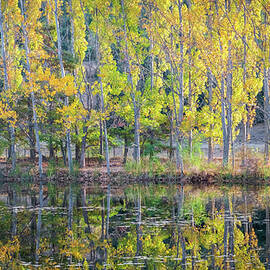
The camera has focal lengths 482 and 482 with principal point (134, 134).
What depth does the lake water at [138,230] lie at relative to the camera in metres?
7.80

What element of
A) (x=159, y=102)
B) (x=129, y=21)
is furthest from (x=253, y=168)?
(x=129, y=21)

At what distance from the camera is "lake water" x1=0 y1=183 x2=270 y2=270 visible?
7.80 m

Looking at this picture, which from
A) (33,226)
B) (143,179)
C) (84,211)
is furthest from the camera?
(143,179)

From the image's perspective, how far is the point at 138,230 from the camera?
33.7 ft

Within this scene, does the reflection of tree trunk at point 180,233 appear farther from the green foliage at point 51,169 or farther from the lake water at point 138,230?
the green foliage at point 51,169

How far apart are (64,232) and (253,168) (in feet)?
37.4

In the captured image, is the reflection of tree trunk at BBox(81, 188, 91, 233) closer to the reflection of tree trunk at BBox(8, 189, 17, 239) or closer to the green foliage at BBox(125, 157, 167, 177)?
the reflection of tree trunk at BBox(8, 189, 17, 239)

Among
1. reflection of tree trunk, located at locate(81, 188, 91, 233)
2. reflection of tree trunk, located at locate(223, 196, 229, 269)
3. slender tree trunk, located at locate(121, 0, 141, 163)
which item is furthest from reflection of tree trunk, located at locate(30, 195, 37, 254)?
slender tree trunk, located at locate(121, 0, 141, 163)

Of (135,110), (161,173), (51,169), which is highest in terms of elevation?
(135,110)

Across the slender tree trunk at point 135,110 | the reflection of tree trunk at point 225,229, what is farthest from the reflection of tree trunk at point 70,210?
the slender tree trunk at point 135,110

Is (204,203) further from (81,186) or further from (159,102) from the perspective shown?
(159,102)

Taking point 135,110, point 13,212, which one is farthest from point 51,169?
point 13,212

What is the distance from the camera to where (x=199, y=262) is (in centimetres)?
751

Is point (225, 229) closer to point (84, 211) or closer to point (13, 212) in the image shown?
point (84, 211)
